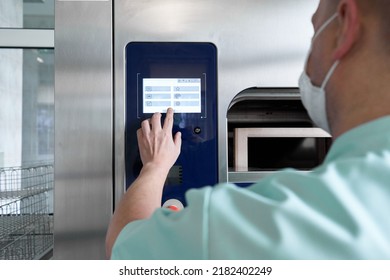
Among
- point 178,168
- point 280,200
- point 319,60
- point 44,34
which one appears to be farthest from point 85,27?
point 280,200

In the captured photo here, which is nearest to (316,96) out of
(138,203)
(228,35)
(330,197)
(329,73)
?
(329,73)

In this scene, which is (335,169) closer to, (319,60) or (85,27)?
(319,60)

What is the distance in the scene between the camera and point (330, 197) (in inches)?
16.5

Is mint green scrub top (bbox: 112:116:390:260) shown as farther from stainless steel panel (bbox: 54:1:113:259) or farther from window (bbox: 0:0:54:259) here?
window (bbox: 0:0:54:259)

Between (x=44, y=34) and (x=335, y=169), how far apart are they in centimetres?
106

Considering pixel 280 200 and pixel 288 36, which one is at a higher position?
pixel 288 36

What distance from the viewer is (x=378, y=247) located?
1.32 feet

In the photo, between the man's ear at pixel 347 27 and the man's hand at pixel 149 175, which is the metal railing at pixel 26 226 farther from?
the man's ear at pixel 347 27

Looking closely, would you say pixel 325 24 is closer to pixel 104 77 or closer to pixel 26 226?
pixel 104 77

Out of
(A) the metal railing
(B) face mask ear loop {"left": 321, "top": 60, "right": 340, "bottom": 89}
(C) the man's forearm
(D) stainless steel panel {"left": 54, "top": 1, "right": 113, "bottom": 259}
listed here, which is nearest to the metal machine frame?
(D) stainless steel panel {"left": 54, "top": 1, "right": 113, "bottom": 259}

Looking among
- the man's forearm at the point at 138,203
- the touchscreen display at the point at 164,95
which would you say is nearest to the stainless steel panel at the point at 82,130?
the touchscreen display at the point at 164,95

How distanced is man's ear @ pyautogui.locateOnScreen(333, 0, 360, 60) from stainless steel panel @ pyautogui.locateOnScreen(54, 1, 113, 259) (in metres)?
0.71

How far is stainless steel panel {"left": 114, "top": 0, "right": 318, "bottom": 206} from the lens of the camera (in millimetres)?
1089

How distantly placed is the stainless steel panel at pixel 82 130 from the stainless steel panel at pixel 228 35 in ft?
0.12
